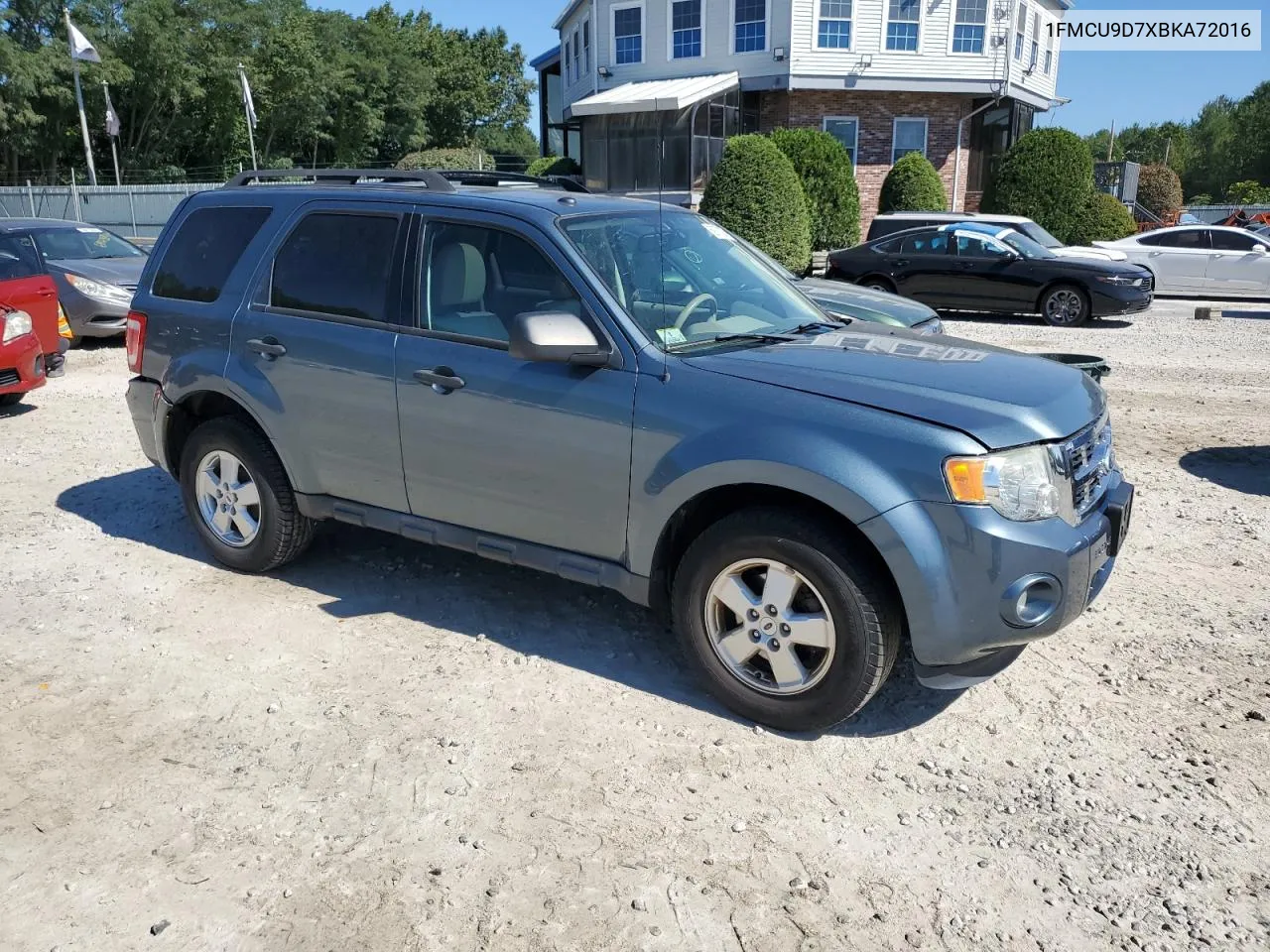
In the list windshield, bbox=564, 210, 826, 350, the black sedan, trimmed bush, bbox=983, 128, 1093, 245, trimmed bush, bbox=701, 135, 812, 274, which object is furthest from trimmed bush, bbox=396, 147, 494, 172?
windshield, bbox=564, 210, 826, 350

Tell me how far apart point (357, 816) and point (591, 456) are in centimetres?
154

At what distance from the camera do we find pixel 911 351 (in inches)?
167

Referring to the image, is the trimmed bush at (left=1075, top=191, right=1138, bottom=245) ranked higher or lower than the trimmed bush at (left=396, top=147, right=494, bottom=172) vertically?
lower

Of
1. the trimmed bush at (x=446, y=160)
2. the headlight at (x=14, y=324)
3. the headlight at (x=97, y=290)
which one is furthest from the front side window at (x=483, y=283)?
the trimmed bush at (x=446, y=160)

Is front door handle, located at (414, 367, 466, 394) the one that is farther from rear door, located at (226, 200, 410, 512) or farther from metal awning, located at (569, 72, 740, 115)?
metal awning, located at (569, 72, 740, 115)

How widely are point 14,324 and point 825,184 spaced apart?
1902 centimetres

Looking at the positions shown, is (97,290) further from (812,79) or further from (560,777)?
(812,79)

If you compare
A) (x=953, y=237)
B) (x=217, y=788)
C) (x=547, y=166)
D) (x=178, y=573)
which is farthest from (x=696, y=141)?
(x=217, y=788)

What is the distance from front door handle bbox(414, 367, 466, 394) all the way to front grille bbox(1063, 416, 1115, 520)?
2.38m

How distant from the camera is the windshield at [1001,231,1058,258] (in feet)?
50.5

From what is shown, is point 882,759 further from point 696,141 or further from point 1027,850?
point 696,141

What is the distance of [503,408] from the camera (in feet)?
14.0

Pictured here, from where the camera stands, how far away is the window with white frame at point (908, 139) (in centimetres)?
3119

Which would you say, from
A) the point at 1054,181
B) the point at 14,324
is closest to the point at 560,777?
the point at 14,324
